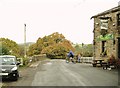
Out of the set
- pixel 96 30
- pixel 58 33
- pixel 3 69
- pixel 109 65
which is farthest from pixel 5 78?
pixel 58 33

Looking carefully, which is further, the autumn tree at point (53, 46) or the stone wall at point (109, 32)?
the autumn tree at point (53, 46)

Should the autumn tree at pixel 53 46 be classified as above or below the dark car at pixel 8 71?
above

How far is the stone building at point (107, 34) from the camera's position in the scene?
101 ft

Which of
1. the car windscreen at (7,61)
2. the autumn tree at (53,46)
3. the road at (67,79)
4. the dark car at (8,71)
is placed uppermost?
the autumn tree at (53,46)

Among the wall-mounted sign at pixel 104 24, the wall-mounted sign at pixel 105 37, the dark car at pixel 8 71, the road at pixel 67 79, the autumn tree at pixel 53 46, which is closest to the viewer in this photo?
the road at pixel 67 79

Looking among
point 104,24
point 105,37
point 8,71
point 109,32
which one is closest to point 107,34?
point 109,32

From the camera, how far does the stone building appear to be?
3070 cm

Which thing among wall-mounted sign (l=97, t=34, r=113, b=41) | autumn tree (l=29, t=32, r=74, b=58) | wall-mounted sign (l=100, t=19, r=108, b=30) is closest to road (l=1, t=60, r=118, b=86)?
wall-mounted sign (l=97, t=34, r=113, b=41)

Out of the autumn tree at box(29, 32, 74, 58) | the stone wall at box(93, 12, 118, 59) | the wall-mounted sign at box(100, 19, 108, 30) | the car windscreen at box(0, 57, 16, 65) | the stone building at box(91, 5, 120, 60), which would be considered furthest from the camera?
the autumn tree at box(29, 32, 74, 58)

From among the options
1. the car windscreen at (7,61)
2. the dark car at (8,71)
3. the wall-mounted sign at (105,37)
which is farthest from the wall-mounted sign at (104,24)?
the dark car at (8,71)

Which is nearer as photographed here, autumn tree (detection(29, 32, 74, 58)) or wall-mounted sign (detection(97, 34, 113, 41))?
wall-mounted sign (detection(97, 34, 113, 41))

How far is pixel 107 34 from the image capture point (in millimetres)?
32312

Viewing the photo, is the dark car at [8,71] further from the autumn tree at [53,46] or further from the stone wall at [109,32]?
the autumn tree at [53,46]

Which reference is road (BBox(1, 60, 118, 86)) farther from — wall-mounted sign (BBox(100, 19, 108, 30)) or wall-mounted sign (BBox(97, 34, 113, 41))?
wall-mounted sign (BBox(100, 19, 108, 30))
